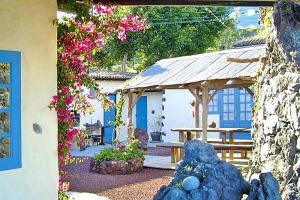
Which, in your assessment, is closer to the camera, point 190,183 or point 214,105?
point 190,183

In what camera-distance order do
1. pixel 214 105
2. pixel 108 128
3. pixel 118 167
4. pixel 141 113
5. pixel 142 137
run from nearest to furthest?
pixel 118 167
pixel 142 137
pixel 214 105
pixel 108 128
pixel 141 113

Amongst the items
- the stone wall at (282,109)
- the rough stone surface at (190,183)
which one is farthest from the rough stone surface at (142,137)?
the rough stone surface at (190,183)

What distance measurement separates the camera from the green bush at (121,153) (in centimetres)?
1309

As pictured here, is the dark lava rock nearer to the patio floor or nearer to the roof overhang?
the roof overhang

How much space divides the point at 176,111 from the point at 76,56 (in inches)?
574

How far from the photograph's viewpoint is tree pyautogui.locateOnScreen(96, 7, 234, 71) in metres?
23.7

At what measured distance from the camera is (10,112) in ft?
17.1

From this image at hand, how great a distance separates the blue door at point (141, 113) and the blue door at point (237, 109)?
199 inches

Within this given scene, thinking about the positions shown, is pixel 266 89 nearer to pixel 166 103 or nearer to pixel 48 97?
pixel 48 97

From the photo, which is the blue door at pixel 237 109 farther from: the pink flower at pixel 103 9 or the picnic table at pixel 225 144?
the pink flower at pixel 103 9

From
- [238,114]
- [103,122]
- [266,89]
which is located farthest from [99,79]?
[266,89]

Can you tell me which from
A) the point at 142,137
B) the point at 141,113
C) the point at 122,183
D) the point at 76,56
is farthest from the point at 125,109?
the point at 76,56

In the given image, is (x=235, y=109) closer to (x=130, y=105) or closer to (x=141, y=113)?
(x=130, y=105)

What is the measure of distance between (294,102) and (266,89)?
4.09 feet
